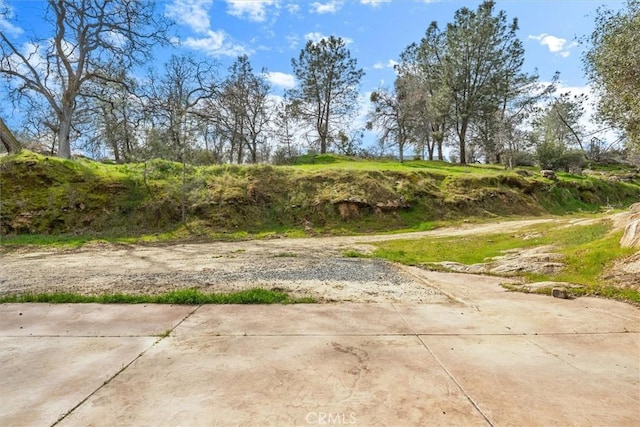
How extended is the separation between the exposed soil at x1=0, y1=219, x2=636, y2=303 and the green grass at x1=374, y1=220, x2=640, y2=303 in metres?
1.45

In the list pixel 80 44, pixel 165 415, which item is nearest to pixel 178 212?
pixel 80 44

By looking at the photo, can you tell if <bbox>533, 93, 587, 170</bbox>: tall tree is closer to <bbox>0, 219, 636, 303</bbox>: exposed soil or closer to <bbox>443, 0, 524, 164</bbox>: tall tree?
<bbox>443, 0, 524, 164</bbox>: tall tree

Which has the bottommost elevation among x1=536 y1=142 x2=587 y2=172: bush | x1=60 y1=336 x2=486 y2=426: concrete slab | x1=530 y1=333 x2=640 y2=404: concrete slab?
x1=530 y1=333 x2=640 y2=404: concrete slab

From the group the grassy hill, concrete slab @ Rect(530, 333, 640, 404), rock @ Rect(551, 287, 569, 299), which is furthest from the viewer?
the grassy hill

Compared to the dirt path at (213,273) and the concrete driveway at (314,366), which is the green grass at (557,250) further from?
the concrete driveway at (314,366)

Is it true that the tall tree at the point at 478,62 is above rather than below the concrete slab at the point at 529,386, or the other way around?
above

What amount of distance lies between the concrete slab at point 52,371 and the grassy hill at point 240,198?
12148 millimetres

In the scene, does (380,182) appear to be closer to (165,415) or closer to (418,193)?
(418,193)

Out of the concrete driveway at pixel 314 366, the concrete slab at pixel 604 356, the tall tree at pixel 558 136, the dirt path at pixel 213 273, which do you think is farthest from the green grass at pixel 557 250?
the tall tree at pixel 558 136

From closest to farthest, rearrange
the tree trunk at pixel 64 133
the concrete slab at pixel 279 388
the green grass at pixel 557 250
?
the concrete slab at pixel 279 388 < the green grass at pixel 557 250 < the tree trunk at pixel 64 133

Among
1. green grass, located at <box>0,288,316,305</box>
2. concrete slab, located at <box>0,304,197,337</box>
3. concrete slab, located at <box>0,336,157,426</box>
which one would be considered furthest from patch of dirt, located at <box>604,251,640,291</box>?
concrete slab, located at <box>0,336,157,426</box>

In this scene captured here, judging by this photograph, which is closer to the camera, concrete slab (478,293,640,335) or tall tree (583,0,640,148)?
concrete slab (478,293,640,335)

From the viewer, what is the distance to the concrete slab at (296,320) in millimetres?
3656

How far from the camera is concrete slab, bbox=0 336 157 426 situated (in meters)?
2.21
